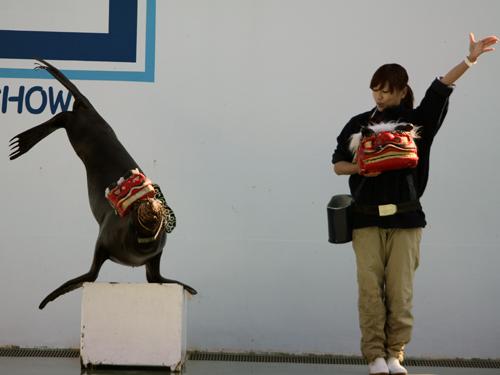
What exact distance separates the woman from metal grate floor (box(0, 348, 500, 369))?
3.62 feet

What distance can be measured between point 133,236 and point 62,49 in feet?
6.11

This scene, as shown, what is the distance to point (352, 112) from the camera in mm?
3299

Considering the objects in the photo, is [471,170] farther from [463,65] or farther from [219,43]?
[219,43]

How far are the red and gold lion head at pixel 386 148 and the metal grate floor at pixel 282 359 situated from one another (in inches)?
60.1

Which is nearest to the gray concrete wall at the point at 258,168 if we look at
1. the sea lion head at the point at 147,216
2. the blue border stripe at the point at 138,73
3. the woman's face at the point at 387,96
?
the blue border stripe at the point at 138,73

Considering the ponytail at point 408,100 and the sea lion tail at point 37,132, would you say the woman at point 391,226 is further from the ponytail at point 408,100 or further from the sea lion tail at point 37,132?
the sea lion tail at point 37,132

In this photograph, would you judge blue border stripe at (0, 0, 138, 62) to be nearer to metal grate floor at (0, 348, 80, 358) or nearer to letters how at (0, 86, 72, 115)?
letters how at (0, 86, 72, 115)

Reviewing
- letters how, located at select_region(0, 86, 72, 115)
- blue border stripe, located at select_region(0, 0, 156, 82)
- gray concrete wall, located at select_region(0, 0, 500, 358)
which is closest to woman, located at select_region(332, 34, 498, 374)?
gray concrete wall, located at select_region(0, 0, 500, 358)

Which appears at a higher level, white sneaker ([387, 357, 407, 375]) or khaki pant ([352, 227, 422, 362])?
khaki pant ([352, 227, 422, 362])

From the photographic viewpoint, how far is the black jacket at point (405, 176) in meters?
2.02

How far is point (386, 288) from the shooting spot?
2.04m

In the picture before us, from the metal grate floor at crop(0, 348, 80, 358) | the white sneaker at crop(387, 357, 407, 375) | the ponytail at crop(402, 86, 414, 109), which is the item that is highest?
the ponytail at crop(402, 86, 414, 109)

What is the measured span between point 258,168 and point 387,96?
4.32 feet

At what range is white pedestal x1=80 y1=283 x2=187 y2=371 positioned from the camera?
218 cm
